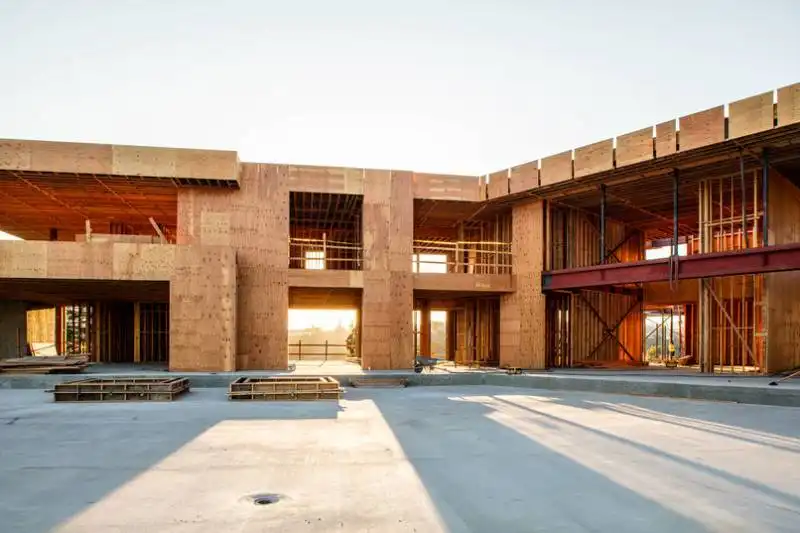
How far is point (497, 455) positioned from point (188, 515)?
208 inches

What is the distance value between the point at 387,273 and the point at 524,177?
7.15 metres

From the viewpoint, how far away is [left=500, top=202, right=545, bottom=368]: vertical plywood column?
24.8 m

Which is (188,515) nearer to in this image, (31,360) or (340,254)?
(31,360)

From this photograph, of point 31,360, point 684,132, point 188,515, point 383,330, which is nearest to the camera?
point 188,515

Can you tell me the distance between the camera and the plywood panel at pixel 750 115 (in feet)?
55.7

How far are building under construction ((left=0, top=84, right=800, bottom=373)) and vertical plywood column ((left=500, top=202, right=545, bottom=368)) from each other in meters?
0.07

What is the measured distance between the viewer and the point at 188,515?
6602mm

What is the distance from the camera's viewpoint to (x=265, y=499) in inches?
284

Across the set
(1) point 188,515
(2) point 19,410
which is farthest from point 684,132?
(2) point 19,410

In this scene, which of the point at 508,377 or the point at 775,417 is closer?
the point at 775,417

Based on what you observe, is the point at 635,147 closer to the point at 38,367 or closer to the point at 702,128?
the point at 702,128

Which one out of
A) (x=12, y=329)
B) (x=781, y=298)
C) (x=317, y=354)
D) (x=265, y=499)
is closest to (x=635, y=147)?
(x=781, y=298)

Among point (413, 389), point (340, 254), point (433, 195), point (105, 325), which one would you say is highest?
point (433, 195)

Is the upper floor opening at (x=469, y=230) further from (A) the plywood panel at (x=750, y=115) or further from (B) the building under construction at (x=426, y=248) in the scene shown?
(A) the plywood panel at (x=750, y=115)
